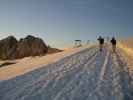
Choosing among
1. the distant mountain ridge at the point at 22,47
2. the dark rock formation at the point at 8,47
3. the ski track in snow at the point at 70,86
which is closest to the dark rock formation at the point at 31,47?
the distant mountain ridge at the point at 22,47

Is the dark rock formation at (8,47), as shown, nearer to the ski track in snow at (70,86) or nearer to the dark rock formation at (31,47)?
the dark rock formation at (31,47)

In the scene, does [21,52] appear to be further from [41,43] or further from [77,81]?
[77,81]

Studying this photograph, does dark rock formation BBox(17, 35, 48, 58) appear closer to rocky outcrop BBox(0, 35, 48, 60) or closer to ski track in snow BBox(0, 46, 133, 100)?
rocky outcrop BBox(0, 35, 48, 60)

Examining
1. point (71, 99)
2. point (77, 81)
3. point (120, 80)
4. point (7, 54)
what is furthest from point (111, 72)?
point (7, 54)

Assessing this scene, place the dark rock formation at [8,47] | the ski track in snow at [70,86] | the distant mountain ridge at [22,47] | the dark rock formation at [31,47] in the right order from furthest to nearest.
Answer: the dark rock formation at [8,47], the distant mountain ridge at [22,47], the dark rock formation at [31,47], the ski track in snow at [70,86]

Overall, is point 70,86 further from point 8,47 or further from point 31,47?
point 8,47

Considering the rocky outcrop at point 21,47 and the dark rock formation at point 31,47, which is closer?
the dark rock formation at point 31,47

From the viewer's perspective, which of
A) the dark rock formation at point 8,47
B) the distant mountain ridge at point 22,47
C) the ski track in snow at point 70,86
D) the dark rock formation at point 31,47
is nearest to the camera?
the ski track in snow at point 70,86

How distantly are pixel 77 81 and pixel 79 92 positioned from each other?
204 cm

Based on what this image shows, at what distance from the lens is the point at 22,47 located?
5122 centimetres

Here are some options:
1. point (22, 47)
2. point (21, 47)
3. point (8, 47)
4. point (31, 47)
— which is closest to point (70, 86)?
point (31, 47)

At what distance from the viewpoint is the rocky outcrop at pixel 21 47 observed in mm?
49225

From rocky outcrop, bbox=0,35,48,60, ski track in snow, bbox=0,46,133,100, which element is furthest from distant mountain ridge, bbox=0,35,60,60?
ski track in snow, bbox=0,46,133,100

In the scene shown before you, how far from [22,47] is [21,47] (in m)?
0.58
